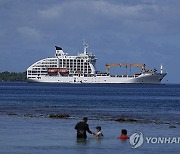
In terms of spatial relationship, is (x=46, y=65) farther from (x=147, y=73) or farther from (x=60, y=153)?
(x=60, y=153)

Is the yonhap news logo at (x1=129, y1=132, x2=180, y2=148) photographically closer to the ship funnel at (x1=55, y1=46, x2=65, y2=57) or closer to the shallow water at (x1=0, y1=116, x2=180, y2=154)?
the shallow water at (x1=0, y1=116, x2=180, y2=154)

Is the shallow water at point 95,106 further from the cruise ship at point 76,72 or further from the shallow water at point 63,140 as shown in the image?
the cruise ship at point 76,72

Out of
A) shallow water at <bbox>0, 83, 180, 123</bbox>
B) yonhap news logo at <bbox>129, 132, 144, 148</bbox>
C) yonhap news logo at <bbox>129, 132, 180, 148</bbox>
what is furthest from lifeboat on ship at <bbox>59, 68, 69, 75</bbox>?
yonhap news logo at <bbox>129, 132, 180, 148</bbox>

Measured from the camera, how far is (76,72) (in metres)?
178

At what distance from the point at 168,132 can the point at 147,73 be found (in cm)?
15075

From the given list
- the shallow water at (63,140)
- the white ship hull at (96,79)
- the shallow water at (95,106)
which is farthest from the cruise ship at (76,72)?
the shallow water at (63,140)

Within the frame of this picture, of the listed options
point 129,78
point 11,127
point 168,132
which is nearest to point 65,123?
point 11,127

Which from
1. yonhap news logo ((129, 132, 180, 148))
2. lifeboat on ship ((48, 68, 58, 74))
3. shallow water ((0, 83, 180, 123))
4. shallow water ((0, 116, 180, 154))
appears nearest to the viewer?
shallow water ((0, 116, 180, 154))

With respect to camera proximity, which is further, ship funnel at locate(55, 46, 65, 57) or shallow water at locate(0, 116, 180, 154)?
ship funnel at locate(55, 46, 65, 57)

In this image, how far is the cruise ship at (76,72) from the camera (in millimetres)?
175250

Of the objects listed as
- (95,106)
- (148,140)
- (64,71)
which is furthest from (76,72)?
(148,140)

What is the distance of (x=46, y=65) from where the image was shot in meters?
183

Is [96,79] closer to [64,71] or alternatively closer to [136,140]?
[64,71]

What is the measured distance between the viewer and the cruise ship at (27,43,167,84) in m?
175
